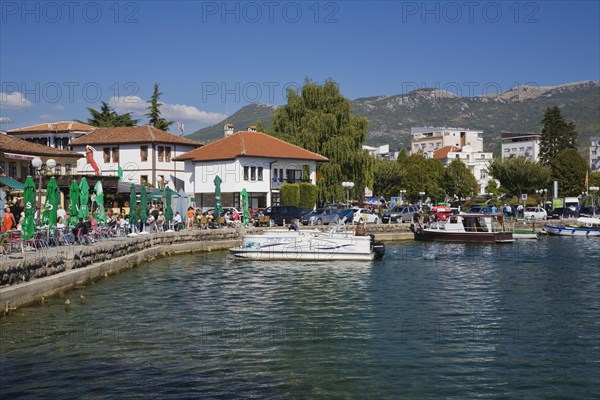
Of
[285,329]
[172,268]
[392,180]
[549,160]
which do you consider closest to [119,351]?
[285,329]

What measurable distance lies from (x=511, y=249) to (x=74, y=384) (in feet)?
122

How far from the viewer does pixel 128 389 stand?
12.7 meters

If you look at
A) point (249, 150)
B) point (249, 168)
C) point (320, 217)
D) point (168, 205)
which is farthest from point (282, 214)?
point (168, 205)

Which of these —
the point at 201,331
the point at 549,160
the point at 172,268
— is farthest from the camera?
the point at 549,160

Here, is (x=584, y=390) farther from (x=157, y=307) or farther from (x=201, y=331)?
(x=157, y=307)

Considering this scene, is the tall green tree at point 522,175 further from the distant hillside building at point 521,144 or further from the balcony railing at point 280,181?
the distant hillside building at point 521,144

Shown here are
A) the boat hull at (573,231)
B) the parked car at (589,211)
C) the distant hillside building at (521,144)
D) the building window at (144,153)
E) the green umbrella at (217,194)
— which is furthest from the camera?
the distant hillside building at (521,144)

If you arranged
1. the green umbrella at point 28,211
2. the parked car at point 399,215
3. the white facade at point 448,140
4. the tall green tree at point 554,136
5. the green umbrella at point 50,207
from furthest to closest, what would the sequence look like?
the white facade at point 448,140
the tall green tree at point 554,136
the parked car at point 399,215
the green umbrella at point 50,207
the green umbrella at point 28,211

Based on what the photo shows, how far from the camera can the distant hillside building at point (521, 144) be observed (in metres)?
165

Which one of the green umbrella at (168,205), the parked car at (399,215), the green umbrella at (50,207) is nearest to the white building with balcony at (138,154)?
the parked car at (399,215)

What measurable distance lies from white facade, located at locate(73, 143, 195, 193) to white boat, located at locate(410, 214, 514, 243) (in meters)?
27.0

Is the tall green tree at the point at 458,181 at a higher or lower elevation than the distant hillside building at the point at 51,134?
lower

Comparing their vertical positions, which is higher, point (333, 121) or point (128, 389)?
point (333, 121)

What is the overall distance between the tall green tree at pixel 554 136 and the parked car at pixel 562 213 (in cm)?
3803
